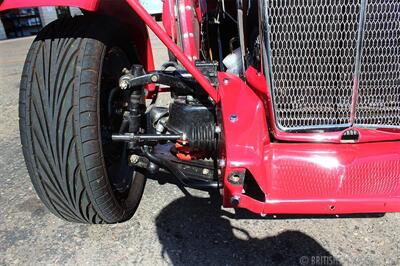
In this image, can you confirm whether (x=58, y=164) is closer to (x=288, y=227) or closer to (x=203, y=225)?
(x=203, y=225)

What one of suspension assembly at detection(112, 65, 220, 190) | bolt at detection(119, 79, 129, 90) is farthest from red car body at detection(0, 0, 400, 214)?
bolt at detection(119, 79, 129, 90)

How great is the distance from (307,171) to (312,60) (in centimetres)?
56

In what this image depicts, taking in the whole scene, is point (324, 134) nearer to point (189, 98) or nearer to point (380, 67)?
point (380, 67)

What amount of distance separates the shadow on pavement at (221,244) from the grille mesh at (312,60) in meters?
0.73

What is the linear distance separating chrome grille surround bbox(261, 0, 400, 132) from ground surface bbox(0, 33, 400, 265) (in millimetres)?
714

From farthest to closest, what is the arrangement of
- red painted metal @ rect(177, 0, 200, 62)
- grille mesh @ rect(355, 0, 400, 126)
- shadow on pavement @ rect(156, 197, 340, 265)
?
red painted metal @ rect(177, 0, 200, 62) < shadow on pavement @ rect(156, 197, 340, 265) < grille mesh @ rect(355, 0, 400, 126)

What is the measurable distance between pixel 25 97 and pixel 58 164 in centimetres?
40

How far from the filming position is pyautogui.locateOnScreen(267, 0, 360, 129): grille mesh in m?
1.76

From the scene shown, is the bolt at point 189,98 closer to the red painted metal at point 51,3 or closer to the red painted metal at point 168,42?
the red painted metal at point 168,42

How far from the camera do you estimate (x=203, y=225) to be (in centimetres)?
241

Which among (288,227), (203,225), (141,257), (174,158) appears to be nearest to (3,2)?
(174,158)

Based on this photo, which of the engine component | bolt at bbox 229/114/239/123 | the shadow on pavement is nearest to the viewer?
bolt at bbox 229/114/239/123

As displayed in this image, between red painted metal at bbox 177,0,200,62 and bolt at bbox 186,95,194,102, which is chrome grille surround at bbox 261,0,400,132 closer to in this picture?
bolt at bbox 186,95,194,102

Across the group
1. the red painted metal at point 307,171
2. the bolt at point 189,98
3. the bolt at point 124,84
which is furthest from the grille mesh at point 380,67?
the bolt at point 124,84
